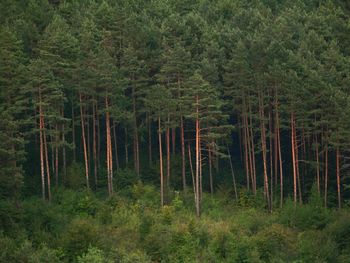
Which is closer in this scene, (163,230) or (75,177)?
(163,230)

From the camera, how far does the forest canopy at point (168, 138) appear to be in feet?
146

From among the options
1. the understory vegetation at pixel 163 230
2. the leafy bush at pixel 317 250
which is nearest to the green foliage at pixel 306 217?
the understory vegetation at pixel 163 230

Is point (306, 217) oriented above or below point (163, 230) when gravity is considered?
below

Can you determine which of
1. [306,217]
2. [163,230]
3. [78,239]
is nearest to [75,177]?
[163,230]

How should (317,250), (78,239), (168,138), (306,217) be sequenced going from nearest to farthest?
(78,239), (317,250), (306,217), (168,138)

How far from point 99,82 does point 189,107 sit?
289 inches

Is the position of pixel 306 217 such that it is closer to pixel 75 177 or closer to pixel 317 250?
pixel 317 250

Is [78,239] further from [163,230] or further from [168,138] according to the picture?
[168,138]

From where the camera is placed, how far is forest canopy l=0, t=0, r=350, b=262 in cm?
4462

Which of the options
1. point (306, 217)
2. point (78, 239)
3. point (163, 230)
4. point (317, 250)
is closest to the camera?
point (78, 239)

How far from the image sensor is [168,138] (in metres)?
54.4

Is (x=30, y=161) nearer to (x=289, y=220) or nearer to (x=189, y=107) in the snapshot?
(x=189, y=107)

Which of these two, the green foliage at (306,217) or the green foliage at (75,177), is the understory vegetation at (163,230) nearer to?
the green foliage at (306,217)

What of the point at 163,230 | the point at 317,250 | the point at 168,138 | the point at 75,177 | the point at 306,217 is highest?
the point at 168,138
